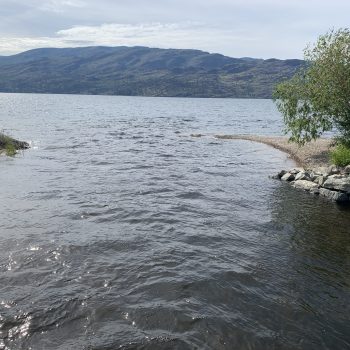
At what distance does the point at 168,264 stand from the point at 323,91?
29.0 m

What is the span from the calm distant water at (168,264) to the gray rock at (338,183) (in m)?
2.02

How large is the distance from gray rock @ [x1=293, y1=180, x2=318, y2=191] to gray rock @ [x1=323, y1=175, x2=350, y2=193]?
1.34 m

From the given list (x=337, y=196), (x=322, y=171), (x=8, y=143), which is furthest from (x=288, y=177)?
(x=8, y=143)

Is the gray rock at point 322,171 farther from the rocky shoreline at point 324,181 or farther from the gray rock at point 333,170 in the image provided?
the gray rock at point 333,170

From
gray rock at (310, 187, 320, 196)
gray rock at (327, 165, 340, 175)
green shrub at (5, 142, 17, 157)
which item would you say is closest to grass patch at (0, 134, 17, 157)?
green shrub at (5, 142, 17, 157)

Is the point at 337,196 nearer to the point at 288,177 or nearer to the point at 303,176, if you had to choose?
the point at 303,176

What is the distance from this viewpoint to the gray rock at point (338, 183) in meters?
31.1

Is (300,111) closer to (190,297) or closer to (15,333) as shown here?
(190,297)

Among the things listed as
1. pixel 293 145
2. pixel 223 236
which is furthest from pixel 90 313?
pixel 293 145

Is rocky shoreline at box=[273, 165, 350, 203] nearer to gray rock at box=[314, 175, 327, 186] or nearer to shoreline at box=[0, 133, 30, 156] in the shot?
gray rock at box=[314, 175, 327, 186]

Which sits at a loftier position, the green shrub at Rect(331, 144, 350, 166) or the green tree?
the green tree

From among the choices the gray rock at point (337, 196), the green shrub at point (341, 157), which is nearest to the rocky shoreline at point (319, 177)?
the gray rock at point (337, 196)

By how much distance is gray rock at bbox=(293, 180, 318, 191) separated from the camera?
33.8 meters

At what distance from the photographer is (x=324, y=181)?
3331 cm
